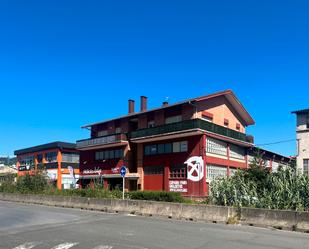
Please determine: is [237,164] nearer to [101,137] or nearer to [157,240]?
[101,137]

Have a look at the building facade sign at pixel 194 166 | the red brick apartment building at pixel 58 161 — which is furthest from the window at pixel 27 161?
the building facade sign at pixel 194 166

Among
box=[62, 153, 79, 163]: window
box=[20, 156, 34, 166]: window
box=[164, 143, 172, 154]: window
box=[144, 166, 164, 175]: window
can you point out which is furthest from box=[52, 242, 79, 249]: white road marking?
box=[20, 156, 34, 166]: window

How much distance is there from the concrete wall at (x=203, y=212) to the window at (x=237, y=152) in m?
21.5

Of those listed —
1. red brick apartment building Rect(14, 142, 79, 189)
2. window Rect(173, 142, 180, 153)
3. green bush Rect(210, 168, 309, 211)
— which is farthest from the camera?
red brick apartment building Rect(14, 142, 79, 189)

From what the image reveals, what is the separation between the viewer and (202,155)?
40.7 metres

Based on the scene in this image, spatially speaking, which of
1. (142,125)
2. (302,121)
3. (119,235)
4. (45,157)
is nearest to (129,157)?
(142,125)

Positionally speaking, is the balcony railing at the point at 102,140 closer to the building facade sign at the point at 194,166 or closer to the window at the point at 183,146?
the window at the point at 183,146

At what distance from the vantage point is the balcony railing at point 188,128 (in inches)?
1606

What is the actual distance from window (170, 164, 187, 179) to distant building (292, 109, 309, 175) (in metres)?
11.4

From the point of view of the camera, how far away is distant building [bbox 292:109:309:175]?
140ft

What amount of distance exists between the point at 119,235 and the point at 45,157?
6384cm

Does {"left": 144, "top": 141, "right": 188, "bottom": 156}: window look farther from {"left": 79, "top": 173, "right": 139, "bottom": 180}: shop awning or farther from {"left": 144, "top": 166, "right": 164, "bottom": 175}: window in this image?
{"left": 79, "top": 173, "right": 139, "bottom": 180}: shop awning

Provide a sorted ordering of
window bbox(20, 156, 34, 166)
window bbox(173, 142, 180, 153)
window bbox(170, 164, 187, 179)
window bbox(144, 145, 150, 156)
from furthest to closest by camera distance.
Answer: window bbox(20, 156, 34, 166)
window bbox(144, 145, 150, 156)
window bbox(173, 142, 180, 153)
window bbox(170, 164, 187, 179)

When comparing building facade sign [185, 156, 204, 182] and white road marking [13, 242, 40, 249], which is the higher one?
building facade sign [185, 156, 204, 182]
